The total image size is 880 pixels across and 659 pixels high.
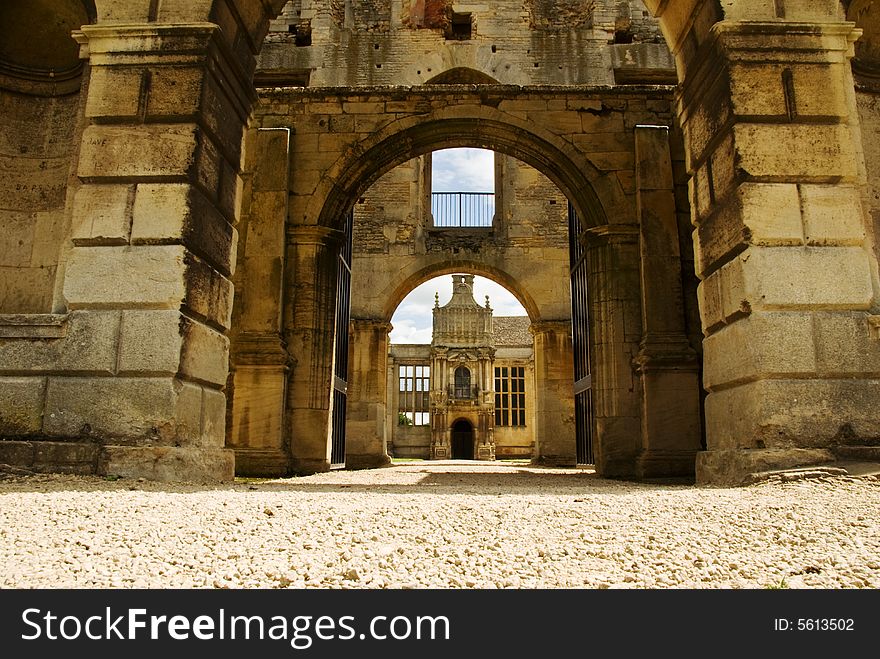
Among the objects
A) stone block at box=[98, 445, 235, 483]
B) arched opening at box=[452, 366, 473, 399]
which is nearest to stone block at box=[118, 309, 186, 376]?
stone block at box=[98, 445, 235, 483]

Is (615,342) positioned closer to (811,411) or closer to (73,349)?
(811,411)

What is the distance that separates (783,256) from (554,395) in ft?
32.6

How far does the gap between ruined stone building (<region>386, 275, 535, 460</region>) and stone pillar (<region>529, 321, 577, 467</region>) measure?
13.8 metres

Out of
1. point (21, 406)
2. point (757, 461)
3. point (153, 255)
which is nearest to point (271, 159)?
point (153, 255)

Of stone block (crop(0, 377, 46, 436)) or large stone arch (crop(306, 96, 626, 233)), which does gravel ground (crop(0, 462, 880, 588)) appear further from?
large stone arch (crop(306, 96, 626, 233))

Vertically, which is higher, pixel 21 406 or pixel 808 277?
pixel 808 277

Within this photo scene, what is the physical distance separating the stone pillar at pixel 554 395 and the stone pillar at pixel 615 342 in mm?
5825

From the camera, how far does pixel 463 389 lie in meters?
28.9

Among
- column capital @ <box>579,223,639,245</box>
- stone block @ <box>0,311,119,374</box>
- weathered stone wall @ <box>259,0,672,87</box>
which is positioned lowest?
stone block @ <box>0,311,119,374</box>

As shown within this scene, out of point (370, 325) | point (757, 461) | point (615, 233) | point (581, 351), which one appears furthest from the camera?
point (370, 325)

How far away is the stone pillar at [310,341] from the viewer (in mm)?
7430

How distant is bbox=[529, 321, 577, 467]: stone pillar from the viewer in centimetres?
1321

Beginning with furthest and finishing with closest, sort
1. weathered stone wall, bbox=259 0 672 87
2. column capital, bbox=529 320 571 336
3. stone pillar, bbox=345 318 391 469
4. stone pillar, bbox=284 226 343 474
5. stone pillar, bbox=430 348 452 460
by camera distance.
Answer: stone pillar, bbox=430 348 452 460 → weathered stone wall, bbox=259 0 672 87 → column capital, bbox=529 320 571 336 → stone pillar, bbox=345 318 391 469 → stone pillar, bbox=284 226 343 474

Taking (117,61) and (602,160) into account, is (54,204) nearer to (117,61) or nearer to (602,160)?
(117,61)
